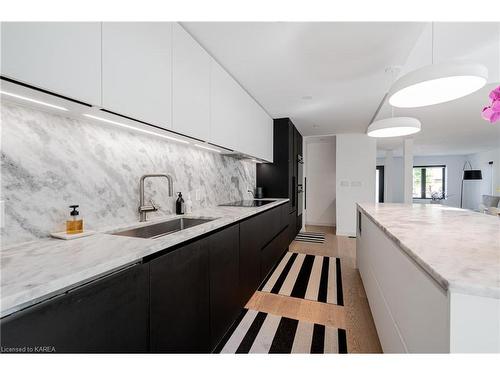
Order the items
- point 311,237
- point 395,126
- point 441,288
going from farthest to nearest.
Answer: point 311,237 < point 395,126 < point 441,288

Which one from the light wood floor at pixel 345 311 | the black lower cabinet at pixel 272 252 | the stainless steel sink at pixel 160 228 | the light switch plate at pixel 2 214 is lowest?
the light wood floor at pixel 345 311

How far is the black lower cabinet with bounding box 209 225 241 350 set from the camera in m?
1.41

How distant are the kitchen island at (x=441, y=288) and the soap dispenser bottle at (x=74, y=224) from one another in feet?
4.90

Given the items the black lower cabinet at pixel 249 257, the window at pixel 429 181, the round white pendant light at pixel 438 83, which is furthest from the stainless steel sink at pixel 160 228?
the window at pixel 429 181

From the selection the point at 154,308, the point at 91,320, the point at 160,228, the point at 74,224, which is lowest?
the point at 154,308

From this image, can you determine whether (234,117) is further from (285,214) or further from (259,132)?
(285,214)

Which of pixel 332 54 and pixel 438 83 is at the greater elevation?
pixel 332 54

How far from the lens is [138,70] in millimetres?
1185

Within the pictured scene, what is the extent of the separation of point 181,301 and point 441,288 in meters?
1.05

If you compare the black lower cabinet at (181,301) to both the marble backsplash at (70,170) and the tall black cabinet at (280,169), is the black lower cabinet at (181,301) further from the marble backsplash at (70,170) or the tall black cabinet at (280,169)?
the tall black cabinet at (280,169)

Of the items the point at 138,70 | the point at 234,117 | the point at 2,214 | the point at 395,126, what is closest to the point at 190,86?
the point at 138,70

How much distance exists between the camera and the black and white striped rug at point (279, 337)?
150 centimetres
